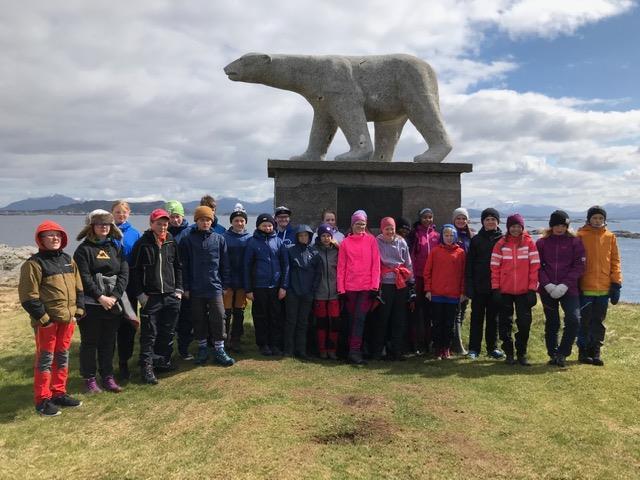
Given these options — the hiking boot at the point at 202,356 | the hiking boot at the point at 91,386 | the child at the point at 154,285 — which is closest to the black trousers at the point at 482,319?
the hiking boot at the point at 202,356

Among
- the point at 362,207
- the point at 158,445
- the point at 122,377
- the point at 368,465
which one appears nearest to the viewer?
the point at 368,465

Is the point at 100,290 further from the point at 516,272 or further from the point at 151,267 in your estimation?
the point at 516,272

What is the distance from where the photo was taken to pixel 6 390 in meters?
5.80

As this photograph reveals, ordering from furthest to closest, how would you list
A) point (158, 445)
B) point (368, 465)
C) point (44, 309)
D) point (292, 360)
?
point (292, 360)
point (44, 309)
point (158, 445)
point (368, 465)

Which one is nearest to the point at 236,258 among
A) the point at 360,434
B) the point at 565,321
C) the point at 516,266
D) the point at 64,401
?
the point at 64,401

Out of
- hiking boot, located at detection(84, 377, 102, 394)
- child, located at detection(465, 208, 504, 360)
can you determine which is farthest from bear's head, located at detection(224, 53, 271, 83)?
hiking boot, located at detection(84, 377, 102, 394)

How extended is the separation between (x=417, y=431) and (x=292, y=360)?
2.36 meters

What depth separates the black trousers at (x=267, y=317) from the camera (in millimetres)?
6434

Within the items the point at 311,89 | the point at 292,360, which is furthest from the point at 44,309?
the point at 311,89

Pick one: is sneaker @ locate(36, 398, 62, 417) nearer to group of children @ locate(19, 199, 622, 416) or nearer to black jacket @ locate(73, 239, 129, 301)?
group of children @ locate(19, 199, 622, 416)

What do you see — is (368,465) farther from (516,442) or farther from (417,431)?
(516,442)

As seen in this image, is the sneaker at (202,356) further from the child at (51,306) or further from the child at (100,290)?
the child at (51,306)

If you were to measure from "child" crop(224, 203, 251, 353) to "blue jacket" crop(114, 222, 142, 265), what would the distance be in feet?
3.70

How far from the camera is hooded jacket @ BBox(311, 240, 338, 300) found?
21.3 feet
